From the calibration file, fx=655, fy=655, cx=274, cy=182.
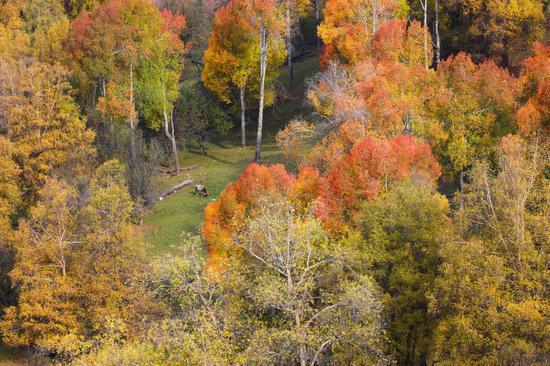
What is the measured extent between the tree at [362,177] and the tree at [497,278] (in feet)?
25.0

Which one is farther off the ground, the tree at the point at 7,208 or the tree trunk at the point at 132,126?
the tree trunk at the point at 132,126

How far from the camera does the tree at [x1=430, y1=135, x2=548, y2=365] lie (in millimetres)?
24531

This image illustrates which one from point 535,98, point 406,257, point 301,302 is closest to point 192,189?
point 406,257

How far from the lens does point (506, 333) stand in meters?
24.6

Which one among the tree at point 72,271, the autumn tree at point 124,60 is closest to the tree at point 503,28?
the autumn tree at point 124,60

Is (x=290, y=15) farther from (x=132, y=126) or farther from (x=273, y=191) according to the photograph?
(x=273, y=191)

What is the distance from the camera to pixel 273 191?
36.0 metres

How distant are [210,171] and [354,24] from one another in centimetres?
1798

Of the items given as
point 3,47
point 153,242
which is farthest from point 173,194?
point 3,47

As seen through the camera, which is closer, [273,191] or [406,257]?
[406,257]

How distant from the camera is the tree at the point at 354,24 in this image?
179ft

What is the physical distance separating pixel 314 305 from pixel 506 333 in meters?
7.30

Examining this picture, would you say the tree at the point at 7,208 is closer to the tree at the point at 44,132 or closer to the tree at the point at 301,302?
the tree at the point at 44,132

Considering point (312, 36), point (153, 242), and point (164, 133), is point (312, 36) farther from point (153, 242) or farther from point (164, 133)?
point (153, 242)
